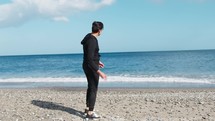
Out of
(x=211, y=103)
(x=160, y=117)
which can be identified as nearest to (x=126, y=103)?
(x=160, y=117)

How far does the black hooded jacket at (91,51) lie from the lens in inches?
265

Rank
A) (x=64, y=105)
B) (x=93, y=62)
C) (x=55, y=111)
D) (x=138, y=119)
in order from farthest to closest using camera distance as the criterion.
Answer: (x=64, y=105) → (x=55, y=111) → (x=138, y=119) → (x=93, y=62)

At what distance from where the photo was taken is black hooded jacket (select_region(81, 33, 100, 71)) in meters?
6.73

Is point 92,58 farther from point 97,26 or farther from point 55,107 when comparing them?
point 55,107

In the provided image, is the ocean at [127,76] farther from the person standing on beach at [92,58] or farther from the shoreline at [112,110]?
the person standing on beach at [92,58]

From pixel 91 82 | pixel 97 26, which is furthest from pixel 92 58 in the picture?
pixel 97 26

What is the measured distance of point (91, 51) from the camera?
6730 millimetres

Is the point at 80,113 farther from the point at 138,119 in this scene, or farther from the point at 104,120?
the point at 138,119

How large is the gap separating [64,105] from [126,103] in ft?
5.48

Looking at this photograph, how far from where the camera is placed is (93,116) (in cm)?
714

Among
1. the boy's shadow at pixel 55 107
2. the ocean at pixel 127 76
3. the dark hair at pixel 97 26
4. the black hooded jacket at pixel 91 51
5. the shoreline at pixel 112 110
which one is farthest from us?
the ocean at pixel 127 76

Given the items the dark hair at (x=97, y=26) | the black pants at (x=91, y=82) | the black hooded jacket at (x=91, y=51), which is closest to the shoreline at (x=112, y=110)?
the black pants at (x=91, y=82)

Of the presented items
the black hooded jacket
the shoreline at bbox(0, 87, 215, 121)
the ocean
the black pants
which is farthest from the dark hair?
the ocean

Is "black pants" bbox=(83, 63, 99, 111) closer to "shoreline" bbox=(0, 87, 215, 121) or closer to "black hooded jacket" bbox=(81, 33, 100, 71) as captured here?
"black hooded jacket" bbox=(81, 33, 100, 71)
